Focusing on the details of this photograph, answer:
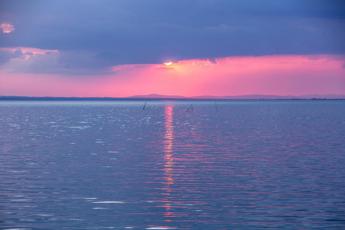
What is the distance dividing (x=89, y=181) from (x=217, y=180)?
7242mm

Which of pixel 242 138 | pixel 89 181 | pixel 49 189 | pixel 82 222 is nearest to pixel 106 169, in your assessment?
pixel 89 181

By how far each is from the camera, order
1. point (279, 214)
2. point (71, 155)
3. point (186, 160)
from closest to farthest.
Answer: point (279, 214) < point (186, 160) < point (71, 155)

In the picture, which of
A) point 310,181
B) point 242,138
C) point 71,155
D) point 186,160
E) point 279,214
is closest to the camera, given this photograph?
point 279,214

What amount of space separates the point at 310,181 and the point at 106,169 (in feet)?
43.7

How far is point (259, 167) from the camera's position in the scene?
134 feet

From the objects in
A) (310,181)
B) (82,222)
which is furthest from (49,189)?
(310,181)

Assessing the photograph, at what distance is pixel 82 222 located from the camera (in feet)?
78.2

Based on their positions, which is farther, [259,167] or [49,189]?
[259,167]

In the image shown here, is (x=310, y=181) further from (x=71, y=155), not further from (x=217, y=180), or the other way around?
(x=71, y=155)

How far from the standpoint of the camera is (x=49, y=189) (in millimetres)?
31625

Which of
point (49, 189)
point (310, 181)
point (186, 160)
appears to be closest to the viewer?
point (49, 189)

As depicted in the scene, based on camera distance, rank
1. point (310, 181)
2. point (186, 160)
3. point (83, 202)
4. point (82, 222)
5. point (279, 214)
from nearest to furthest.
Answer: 1. point (82, 222)
2. point (279, 214)
3. point (83, 202)
4. point (310, 181)
5. point (186, 160)

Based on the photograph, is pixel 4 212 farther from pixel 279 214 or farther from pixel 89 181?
pixel 279 214

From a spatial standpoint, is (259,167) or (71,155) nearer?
(259,167)
